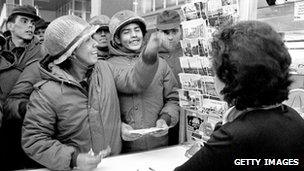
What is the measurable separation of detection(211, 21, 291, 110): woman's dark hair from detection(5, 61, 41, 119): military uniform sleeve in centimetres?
156

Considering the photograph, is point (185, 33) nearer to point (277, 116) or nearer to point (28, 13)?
point (277, 116)

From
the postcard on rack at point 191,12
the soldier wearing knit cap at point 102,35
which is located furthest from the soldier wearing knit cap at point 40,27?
the postcard on rack at point 191,12

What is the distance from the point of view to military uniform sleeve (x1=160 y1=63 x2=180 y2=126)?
1961 mm

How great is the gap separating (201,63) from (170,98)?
0.47 metres

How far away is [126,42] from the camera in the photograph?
2121 mm

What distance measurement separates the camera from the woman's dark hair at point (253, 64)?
85 centimetres

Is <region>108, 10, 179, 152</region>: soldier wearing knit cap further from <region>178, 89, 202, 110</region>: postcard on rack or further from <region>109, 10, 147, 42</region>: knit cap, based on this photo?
<region>178, 89, 202, 110</region>: postcard on rack

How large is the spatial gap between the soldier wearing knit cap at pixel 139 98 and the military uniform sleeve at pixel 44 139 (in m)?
0.42

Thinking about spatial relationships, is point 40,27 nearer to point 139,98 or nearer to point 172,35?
point 172,35

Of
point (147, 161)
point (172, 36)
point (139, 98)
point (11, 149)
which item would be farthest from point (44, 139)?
point (172, 36)

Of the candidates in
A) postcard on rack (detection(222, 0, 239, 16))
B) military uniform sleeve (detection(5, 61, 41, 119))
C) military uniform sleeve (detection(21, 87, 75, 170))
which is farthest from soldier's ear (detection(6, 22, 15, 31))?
postcard on rack (detection(222, 0, 239, 16))

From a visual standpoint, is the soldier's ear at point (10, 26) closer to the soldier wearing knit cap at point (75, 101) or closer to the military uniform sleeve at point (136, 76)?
the soldier wearing knit cap at point (75, 101)

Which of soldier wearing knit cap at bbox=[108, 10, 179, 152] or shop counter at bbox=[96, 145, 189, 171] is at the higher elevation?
soldier wearing knit cap at bbox=[108, 10, 179, 152]

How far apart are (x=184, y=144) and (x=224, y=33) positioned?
1.17 metres
